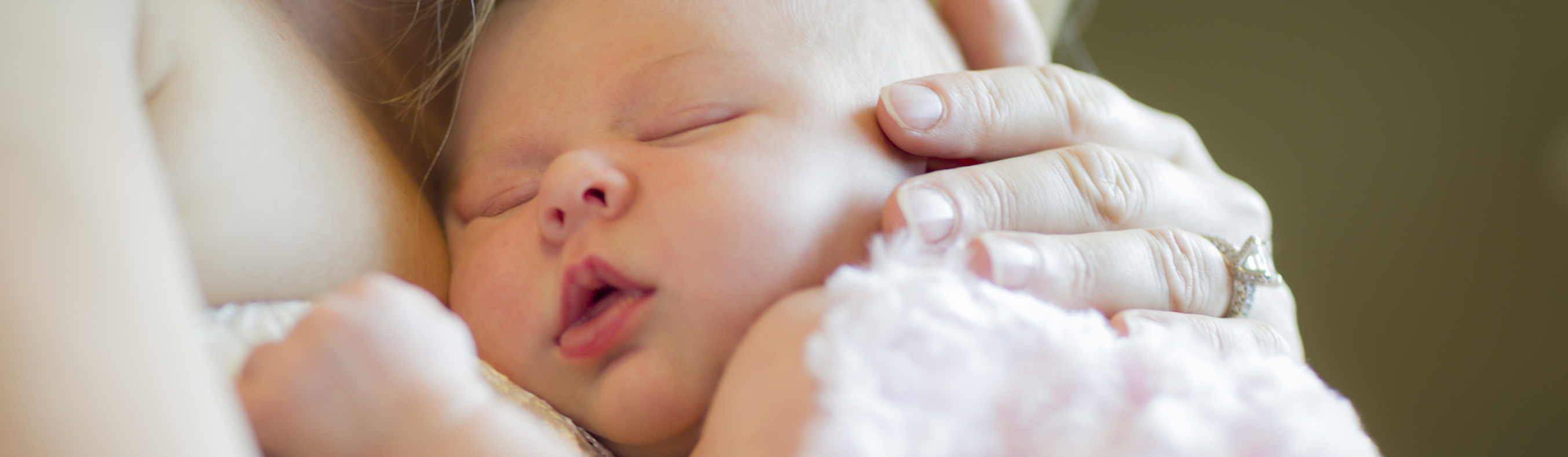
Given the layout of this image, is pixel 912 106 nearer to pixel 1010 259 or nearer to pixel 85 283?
pixel 1010 259

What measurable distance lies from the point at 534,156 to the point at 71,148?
46 cm

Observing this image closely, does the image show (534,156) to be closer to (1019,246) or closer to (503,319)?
(503,319)

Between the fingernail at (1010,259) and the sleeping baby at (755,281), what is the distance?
0.23ft

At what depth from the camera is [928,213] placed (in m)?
0.68

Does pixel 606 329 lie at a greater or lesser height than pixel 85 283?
lesser

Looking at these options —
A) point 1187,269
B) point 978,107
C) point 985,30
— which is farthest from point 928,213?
point 985,30

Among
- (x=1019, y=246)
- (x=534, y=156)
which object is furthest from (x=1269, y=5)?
(x=534, y=156)

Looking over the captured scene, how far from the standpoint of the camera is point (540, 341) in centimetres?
71

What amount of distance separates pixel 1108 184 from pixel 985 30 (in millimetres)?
319

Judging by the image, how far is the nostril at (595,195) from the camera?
688 mm

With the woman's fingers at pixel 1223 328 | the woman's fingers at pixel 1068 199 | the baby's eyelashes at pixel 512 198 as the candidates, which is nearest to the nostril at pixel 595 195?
the baby's eyelashes at pixel 512 198

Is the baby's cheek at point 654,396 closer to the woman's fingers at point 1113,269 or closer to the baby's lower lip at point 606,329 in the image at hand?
the baby's lower lip at point 606,329

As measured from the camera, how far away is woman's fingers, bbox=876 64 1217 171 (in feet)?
2.46

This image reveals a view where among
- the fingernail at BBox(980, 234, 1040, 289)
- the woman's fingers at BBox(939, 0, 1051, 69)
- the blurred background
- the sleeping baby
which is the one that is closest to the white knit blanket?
the sleeping baby
